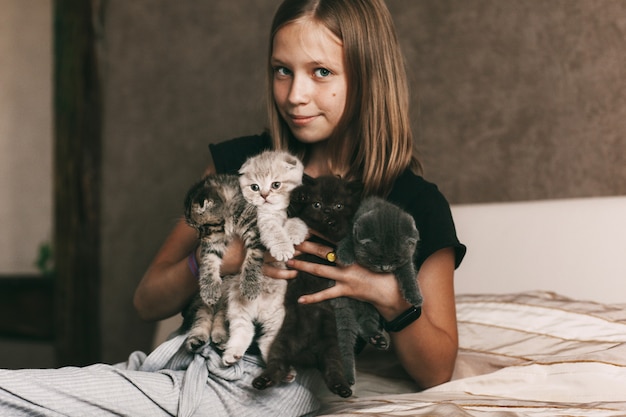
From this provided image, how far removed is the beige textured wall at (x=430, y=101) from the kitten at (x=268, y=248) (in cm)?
116

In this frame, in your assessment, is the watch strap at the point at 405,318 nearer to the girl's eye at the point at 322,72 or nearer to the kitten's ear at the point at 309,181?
the kitten's ear at the point at 309,181

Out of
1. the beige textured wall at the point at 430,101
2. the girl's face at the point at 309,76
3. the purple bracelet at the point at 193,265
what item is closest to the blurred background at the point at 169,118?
the beige textured wall at the point at 430,101

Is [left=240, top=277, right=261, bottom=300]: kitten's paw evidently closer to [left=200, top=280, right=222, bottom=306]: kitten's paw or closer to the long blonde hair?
[left=200, top=280, right=222, bottom=306]: kitten's paw

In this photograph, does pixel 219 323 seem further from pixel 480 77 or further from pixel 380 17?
pixel 480 77

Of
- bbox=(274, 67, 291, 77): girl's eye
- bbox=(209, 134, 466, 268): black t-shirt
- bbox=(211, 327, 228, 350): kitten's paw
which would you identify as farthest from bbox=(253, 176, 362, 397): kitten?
bbox=(274, 67, 291, 77): girl's eye

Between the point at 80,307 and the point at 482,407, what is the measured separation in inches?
88.5

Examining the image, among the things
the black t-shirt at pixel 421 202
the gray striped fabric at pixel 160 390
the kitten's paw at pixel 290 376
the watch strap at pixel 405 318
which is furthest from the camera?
the black t-shirt at pixel 421 202

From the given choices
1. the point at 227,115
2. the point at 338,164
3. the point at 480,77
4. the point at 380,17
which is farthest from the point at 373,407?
the point at 227,115

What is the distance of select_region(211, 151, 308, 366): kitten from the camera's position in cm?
115

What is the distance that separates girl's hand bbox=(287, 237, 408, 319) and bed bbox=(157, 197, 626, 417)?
0.68ft

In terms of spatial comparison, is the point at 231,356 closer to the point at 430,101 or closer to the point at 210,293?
the point at 210,293

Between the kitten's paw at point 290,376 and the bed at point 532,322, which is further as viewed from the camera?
the bed at point 532,322

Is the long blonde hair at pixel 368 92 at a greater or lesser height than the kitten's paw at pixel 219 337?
greater

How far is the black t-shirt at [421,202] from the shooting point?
1.35 metres
